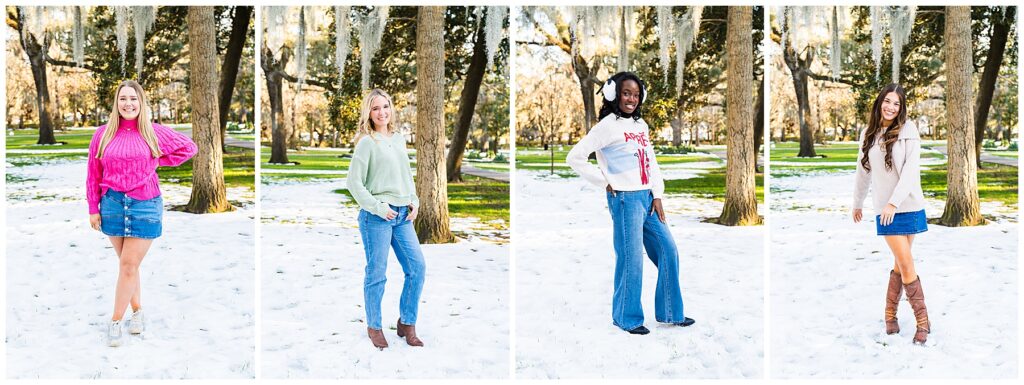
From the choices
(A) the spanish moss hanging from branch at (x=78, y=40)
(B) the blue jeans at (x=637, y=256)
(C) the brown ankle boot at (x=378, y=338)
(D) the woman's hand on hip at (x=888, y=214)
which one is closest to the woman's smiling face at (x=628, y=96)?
(B) the blue jeans at (x=637, y=256)

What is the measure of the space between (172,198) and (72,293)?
149 centimetres

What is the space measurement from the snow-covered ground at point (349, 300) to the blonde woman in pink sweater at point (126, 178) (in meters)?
0.59

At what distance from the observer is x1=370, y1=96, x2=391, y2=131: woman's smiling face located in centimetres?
283

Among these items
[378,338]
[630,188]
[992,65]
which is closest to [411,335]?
[378,338]

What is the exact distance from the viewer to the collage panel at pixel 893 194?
298 centimetres

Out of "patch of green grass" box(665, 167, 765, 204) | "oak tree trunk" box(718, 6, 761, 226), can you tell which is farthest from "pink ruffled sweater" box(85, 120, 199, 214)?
"patch of green grass" box(665, 167, 765, 204)

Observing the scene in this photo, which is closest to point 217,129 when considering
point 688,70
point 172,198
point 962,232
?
point 172,198

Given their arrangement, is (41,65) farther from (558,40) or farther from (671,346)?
(671,346)

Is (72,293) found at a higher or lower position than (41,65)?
lower

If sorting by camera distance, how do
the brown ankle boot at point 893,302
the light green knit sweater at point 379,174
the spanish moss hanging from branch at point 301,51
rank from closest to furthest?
the light green knit sweater at point 379,174
the brown ankle boot at point 893,302
the spanish moss hanging from branch at point 301,51

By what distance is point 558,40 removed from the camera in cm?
498

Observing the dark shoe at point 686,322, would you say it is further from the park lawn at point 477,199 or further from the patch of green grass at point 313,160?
the patch of green grass at point 313,160

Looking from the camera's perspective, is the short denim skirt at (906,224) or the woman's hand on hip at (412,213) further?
the short denim skirt at (906,224)

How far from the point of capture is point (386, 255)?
2895 millimetres
